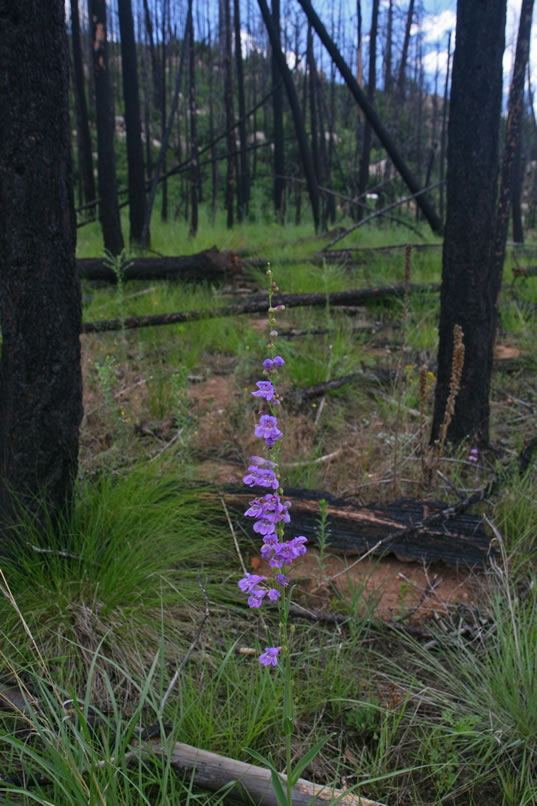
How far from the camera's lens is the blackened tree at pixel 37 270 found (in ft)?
5.87

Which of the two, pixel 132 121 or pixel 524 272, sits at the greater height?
pixel 132 121

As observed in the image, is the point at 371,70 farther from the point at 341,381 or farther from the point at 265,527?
the point at 265,527

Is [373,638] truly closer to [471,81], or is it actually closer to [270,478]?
[270,478]

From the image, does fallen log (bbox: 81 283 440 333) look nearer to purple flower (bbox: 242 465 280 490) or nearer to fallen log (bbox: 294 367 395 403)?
fallen log (bbox: 294 367 395 403)

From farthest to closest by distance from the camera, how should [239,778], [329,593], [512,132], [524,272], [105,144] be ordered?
[105,144], [524,272], [512,132], [329,593], [239,778]

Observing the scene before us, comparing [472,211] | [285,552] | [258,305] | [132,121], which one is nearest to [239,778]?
[285,552]

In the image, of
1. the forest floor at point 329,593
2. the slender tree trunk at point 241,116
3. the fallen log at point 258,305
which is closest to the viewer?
the forest floor at point 329,593

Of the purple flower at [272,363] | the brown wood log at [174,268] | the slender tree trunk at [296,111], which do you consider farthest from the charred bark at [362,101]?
the purple flower at [272,363]

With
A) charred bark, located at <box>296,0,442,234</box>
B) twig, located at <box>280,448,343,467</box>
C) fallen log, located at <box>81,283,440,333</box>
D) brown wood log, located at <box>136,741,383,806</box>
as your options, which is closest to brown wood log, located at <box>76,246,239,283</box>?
fallen log, located at <box>81,283,440,333</box>

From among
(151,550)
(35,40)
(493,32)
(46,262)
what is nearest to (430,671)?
(151,550)

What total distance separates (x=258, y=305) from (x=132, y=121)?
4898mm

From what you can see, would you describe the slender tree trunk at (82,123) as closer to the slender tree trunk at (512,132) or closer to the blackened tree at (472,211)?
the slender tree trunk at (512,132)

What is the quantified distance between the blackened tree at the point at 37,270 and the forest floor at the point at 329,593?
27 cm

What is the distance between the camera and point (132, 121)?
8.27 m
